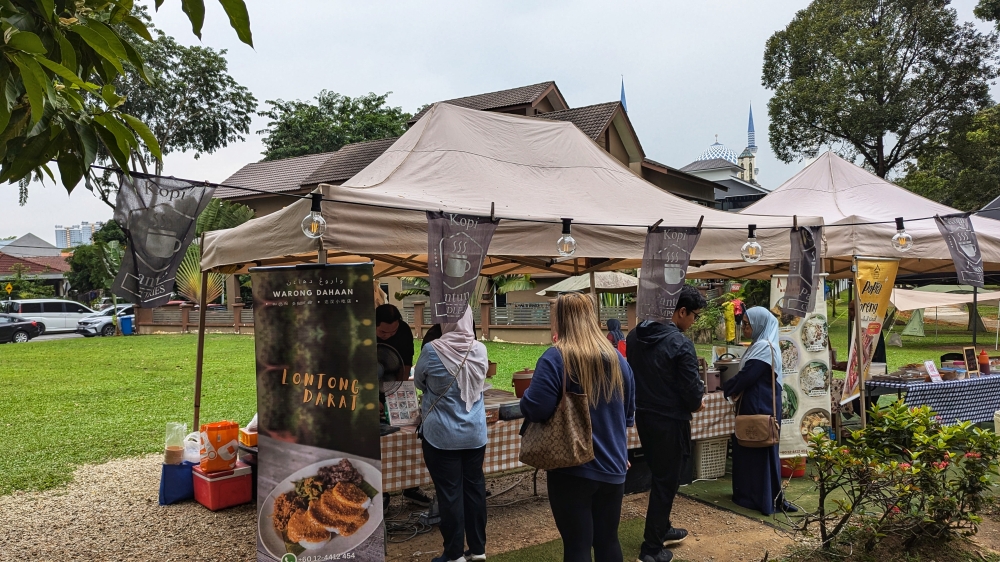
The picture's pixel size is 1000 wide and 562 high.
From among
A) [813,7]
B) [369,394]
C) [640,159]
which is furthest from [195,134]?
[369,394]

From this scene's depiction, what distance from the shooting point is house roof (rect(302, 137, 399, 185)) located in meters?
28.4

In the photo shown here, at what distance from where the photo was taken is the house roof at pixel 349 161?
93.2 ft

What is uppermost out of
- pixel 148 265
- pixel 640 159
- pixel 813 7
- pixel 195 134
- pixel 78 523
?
pixel 813 7

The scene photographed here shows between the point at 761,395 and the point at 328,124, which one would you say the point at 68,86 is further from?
the point at 328,124

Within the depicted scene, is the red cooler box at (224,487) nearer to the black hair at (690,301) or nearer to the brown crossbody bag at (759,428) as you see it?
the black hair at (690,301)

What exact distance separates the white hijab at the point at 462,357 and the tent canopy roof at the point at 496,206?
64 cm

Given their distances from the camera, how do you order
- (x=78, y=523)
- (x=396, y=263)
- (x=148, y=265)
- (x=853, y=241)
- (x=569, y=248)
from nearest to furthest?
1. (x=148, y=265)
2. (x=569, y=248)
3. (x=78, y=523)
4. (x=396, y=263)
5. (x=853, y=241)

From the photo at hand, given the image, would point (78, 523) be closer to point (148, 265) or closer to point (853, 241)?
point (148, 265)

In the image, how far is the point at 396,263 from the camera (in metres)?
6.26

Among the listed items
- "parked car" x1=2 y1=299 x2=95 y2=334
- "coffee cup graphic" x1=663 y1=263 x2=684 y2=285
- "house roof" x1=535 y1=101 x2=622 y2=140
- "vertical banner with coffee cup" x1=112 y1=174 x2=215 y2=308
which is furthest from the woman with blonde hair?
"parked car" x1=2 y1=299 x2=95 y2=334

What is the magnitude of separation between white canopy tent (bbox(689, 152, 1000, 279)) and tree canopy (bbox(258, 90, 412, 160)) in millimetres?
31965

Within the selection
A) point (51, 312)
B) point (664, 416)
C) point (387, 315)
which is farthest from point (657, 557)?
point (51, 312)

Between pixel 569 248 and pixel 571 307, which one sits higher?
pixel 569 248

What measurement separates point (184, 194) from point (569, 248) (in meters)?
2.53
